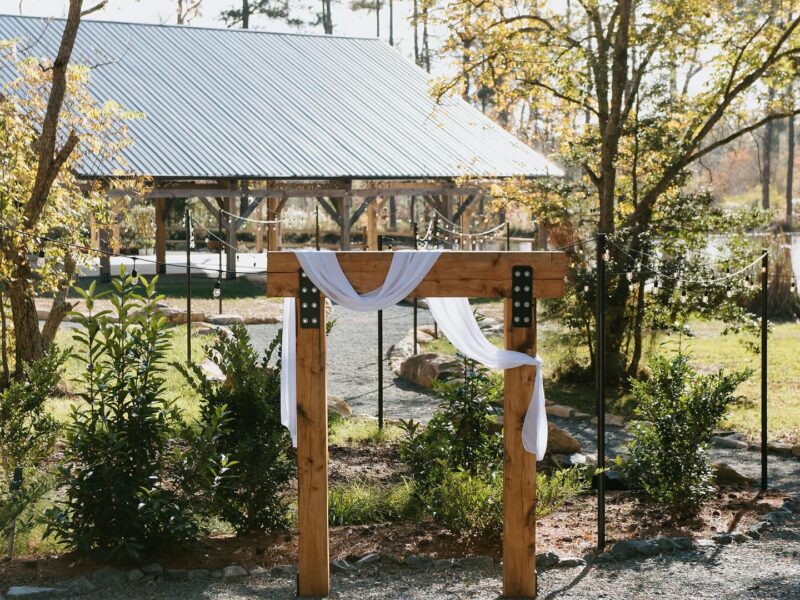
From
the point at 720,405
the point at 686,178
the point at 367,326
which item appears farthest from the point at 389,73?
the point at 720,405

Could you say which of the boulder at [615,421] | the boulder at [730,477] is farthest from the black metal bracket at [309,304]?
the boulder at [615,421]

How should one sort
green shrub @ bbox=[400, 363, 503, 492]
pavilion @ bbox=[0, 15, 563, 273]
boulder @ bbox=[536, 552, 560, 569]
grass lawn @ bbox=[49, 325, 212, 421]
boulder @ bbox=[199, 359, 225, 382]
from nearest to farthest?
boulder @ bbox=[536, 552, 560, 569]
green shrub @ bbox=[400, 363, 503, 492]
grass lawn @ bbox=[49, 325, 212, 421]
boulder @ bbox=[199, 359, 225, 382]
pavilion @ bbox=[0, 15, 563, 273]

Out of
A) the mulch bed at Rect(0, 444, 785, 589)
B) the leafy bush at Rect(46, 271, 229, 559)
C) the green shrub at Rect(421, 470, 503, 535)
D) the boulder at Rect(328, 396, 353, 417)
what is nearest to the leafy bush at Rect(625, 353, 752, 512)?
the mulch bed at Rect(0, 444, 785, 589)

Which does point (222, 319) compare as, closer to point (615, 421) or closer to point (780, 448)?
point (615, 421)

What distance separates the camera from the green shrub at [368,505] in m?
7.46

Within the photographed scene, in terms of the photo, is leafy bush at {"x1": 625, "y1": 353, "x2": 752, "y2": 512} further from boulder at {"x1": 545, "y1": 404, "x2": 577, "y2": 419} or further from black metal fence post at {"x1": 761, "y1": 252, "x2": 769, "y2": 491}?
boulder at {"x1": 545, "y1": 404, "x2": 577, "y2": 419}

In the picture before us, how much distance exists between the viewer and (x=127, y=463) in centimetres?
623

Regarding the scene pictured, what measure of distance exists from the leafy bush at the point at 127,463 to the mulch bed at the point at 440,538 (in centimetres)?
20

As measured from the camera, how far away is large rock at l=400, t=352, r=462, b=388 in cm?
1315

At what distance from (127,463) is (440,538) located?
6.87 ft

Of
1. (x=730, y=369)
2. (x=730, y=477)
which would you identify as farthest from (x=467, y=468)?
(x=730, y=369)

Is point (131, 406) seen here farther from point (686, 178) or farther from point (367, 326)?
point (367, 326)

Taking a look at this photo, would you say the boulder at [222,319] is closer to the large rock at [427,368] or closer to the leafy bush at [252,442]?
the large rock at [427,368]

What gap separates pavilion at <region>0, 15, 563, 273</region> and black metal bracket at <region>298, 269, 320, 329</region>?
49.9 ft
